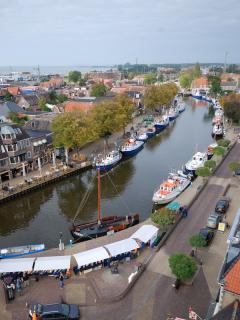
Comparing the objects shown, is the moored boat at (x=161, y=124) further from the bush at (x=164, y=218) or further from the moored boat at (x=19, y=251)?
the moored boat at (x=19, y=251)

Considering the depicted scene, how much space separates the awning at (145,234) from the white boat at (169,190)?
477 inches

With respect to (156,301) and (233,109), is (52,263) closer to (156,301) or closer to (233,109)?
(156,301)

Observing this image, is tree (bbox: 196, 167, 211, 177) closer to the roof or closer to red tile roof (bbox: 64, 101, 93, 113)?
red tile roof (bbox: 64, 101, 93, 113)

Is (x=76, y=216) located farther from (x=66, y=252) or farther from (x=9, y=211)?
(x=66, y=252)

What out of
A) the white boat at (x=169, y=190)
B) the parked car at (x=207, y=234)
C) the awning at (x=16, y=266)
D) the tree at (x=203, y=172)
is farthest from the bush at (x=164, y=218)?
the tree at (x=203, y=172)

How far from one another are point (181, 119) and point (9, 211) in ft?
268

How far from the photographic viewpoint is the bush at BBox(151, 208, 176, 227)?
34.7 m

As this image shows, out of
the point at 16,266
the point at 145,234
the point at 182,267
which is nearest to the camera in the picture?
the point at 182,267

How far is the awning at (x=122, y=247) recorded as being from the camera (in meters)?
29.5

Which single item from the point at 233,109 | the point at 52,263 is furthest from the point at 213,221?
the point at 233,109

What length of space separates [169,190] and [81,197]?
14.2 m

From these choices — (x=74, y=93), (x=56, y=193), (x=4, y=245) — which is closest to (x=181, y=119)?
(x=74, y=93)

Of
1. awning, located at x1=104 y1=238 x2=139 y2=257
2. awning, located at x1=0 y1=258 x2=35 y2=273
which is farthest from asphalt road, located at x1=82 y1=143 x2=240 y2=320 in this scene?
awning, located at x1=0 y1=258 x2=35 y2=273

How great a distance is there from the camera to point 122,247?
98.9ft
